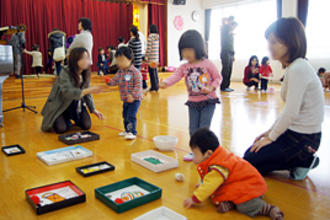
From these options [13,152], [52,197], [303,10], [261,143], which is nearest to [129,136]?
[13,152]

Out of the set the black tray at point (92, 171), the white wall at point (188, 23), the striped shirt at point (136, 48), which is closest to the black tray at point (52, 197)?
the black tray at point (92, 171)

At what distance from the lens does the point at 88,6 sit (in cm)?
790

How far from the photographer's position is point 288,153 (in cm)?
164

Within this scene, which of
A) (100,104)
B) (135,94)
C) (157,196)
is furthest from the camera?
(100,104)

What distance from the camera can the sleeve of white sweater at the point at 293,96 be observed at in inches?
59.5

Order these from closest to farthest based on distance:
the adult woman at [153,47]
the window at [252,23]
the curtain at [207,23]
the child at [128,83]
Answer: the child at [128,83] → the adult woman at [153,47] → the window at [252,23] → the curtain at [207,23]

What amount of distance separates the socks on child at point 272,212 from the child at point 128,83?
1498 millimetres

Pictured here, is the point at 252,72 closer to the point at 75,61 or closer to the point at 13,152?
the point at 75,61

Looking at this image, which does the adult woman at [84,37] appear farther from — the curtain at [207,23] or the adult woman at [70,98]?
the curtain at [207,23]

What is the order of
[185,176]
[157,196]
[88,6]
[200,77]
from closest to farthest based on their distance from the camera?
[157,196] → [185,176] → [200,77] → [88,6]

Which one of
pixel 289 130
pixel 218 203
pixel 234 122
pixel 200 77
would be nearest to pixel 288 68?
pixel 289 130

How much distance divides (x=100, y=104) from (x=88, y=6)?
4429 millimetres

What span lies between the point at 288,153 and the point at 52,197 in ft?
4.29

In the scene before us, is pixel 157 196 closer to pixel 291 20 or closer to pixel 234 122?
pixel 291 20
